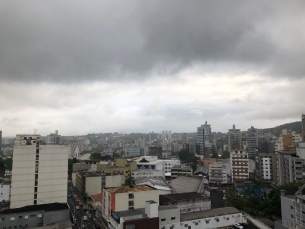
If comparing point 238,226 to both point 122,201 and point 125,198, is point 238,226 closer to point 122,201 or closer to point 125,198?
point 125,198

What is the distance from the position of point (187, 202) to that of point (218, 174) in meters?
28.5

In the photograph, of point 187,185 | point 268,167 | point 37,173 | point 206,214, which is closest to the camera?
point 206,214

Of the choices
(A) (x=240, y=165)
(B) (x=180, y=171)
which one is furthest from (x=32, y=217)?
(A) (x=240, y=165)

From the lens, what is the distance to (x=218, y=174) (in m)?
55.4

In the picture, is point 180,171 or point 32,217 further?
point 180,171

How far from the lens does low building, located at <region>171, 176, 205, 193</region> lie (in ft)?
131

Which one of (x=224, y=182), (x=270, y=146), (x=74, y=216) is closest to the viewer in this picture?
(x=74, y=216)

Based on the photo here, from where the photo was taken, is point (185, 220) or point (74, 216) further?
point (74, 216)

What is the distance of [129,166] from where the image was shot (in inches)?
2336

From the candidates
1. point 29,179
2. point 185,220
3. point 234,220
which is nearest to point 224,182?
point 234,220

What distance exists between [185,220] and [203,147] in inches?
4088

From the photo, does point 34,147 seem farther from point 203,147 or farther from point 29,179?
point 203,147

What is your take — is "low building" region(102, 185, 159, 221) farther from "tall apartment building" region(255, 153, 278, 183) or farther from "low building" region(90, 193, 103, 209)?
"tall apartment building" region(255, 153, 278, 183)

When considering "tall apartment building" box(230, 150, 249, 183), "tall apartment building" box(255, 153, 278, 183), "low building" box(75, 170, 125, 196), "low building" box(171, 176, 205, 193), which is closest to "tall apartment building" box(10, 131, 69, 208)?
"low building" box(75, 170, 125, 196)
